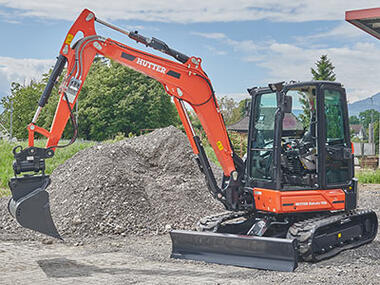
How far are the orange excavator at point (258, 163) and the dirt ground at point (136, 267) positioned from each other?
0.77ft

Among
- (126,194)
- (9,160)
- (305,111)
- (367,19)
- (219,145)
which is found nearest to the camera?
(305,111)

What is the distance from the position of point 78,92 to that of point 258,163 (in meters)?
2.46

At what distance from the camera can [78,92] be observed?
242 inches

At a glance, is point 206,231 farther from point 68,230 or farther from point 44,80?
point 44,80

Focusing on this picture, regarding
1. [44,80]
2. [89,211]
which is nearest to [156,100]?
[44,80]

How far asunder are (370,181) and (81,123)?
2635 cm

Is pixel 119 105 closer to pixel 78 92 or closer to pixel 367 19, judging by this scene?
pixel 367 19

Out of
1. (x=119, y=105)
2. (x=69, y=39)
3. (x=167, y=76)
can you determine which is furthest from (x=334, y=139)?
(x=119, y=105)

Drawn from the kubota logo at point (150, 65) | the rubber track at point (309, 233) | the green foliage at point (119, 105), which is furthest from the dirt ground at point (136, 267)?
the green foliage at point (119, 105)

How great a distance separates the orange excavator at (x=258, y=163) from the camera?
5.97 metres

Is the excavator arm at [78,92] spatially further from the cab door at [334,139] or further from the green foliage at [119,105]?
the green foliage at [119,105]

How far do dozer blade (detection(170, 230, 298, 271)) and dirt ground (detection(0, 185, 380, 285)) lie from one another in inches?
4.3

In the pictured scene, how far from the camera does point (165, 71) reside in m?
6.59

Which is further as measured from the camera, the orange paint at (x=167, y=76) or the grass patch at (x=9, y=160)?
the grass patch at (x=9, y=160)
